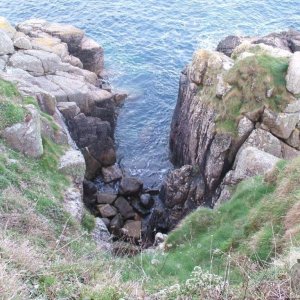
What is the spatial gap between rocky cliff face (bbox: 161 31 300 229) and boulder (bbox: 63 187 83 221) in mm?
8152

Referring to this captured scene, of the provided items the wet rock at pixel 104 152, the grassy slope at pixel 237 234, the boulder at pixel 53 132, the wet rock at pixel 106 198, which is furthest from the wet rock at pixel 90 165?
the grassy slope at pixel 237 234

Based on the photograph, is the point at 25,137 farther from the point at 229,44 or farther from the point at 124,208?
the point at 229,44

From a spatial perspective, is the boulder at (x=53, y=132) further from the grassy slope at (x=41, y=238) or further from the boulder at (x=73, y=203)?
the boulder at (x=73, y=203)

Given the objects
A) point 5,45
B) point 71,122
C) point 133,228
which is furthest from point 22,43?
point 133,228

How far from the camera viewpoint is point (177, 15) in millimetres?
60125

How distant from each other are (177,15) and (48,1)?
1796 cm

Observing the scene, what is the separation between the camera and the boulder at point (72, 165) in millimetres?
25828

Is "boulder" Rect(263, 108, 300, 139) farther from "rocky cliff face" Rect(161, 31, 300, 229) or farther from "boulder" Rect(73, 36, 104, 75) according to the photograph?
"boulder" Rect(73, 36, 104, 75)

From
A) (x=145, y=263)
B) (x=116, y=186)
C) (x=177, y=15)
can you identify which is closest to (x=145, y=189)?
(x=116, y=186)

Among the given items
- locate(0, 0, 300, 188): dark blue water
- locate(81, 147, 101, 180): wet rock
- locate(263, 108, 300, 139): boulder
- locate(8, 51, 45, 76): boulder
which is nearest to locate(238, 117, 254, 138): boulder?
locate(263, 108, 300, 139): boulder

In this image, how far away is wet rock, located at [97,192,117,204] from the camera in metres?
33.4

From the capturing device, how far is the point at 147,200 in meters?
33.9

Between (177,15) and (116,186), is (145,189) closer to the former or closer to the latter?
(116,186)

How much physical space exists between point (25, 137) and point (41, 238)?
8.29 meters
